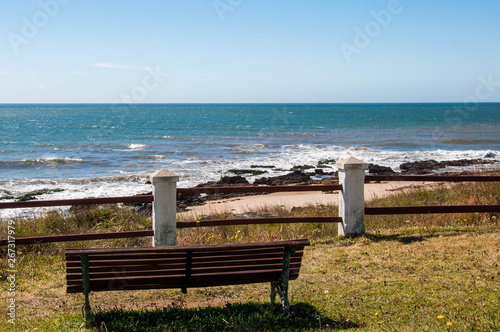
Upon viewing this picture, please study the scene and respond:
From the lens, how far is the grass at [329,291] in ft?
14.1

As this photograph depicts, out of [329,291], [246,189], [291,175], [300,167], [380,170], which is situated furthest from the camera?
[300,167]

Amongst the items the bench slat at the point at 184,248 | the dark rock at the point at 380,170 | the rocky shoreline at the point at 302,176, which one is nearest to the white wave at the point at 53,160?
the rocky shoreline at the point at 302,176

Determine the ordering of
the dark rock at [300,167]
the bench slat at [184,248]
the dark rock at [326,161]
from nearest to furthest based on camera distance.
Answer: the bench slat at [184,248] → the dark rock at [300,167] → the dark rock at [326,161]

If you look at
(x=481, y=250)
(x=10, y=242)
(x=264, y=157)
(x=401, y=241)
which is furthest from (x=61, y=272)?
(x=264, y=157)

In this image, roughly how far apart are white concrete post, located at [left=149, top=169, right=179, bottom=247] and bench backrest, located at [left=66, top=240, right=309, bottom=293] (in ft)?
8.66

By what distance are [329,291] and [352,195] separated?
8.78 feet

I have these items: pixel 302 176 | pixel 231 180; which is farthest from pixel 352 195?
pixel 302 176

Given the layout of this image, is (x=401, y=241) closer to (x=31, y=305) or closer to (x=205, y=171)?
(x=31, y=305)

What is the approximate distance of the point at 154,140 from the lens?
4803cm

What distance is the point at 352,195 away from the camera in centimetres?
762

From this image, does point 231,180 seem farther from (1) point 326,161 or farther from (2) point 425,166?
(2) point 425,166

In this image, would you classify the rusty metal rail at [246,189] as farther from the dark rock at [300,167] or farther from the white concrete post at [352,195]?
the dark rock at [300,167]

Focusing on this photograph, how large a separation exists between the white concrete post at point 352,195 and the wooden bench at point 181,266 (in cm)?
324

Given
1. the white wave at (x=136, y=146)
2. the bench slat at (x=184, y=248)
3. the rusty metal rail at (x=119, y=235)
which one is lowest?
the white wave at (x=136, y=146)
